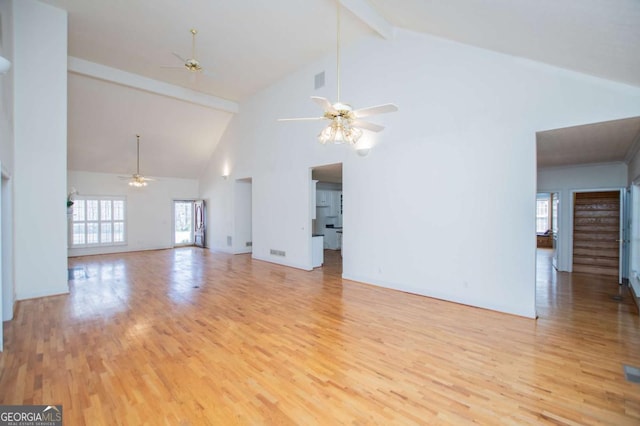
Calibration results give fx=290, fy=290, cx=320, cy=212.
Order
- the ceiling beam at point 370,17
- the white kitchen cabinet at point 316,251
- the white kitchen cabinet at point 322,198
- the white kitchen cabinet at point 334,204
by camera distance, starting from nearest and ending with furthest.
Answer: the ceiling beam at point 370,17, the white kitchen cabinet at point 316,251, the white kitchen cabinet at point 322,198, the white kitchen cabinet at point 334,204

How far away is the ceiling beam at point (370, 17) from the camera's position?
4.40m

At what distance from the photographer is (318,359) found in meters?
2.86

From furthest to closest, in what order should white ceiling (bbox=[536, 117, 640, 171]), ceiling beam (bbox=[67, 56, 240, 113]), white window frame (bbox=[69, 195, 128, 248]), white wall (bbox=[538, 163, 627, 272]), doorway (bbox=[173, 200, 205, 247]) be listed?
1. doorway (bbox=[173, 200, 205, 247])
2. white window frame (bbox=[69, 195, 128, 248])
3. ceiling beam (bbox=[67, 56, 240, 113])
4. white wall (bbox=[538, 163, 627, 272])
5. white ceiling (bbox=[536, 117, 640, 171])

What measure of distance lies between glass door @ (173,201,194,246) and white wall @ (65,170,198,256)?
50 centimetres

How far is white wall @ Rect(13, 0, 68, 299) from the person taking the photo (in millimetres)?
4758

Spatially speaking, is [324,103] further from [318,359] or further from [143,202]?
[143,202]

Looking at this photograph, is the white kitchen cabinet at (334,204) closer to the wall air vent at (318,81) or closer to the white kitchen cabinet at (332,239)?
the white kitchen cabinet at (332,239)

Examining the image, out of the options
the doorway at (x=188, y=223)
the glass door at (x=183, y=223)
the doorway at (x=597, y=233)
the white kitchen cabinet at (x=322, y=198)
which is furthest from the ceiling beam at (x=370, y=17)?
the glass door at (x=183, y=223)

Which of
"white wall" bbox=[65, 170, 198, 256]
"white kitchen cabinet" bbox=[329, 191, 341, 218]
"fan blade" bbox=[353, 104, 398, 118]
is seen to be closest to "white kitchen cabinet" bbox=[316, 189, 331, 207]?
"white kitchen cabinet" bbox=[329, 191, 341, 218]

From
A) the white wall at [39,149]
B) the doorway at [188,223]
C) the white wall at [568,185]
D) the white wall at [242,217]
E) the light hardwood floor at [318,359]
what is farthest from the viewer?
the doorway at [188,223]

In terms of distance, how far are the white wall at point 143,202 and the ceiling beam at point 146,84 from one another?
4.16 metres

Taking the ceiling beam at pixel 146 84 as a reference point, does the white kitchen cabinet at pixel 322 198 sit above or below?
below

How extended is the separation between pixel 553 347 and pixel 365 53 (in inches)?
216

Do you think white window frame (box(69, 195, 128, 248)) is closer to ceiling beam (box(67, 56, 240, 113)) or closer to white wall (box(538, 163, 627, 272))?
ceiling beam (box(67, 56, 240, 113))
